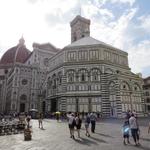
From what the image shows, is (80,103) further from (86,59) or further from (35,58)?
(35,58)

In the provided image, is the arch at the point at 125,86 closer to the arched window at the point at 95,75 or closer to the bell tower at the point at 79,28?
the arched window at the point at 95,75

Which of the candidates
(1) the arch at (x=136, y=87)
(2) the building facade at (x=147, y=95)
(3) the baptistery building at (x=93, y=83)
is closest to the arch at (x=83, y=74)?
(3) the baptistery building at (x=93, y=83)

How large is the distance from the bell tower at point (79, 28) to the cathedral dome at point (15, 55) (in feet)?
95.9

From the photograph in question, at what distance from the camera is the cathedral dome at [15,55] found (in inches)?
3231

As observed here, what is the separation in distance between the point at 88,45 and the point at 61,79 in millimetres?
8571

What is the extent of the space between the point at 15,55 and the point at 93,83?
192 feet

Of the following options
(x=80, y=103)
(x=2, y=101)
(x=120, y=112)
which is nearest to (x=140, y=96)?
(x=120, y=112)

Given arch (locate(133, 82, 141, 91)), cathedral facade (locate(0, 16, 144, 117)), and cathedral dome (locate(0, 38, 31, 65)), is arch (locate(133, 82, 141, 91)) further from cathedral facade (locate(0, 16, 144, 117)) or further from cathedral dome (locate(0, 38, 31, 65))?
cathedral dome (locate(0, 38, 31, 65))

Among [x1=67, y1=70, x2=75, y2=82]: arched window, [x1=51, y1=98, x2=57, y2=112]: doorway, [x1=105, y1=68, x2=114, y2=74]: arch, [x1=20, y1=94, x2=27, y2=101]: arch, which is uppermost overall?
[x1=105, y1=68, x2=114, y2=74]: arch

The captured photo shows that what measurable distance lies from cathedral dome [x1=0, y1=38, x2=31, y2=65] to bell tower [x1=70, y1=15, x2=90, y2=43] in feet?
95.9

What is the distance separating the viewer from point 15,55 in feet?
274

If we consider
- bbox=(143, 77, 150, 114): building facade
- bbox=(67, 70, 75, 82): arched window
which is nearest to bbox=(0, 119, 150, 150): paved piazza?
bbox=(67, 70, 75, 82): arched window

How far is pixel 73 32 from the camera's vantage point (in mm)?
60344

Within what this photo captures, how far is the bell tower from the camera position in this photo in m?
58.2
